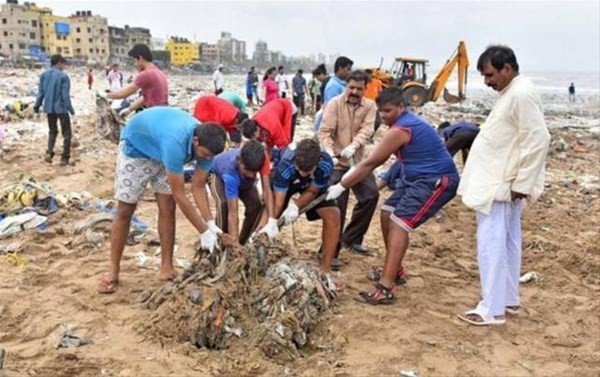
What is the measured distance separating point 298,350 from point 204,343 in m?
0.54

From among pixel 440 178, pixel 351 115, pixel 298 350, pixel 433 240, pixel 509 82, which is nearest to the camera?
pixel 298 350

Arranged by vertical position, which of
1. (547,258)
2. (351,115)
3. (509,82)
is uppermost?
(509,82)

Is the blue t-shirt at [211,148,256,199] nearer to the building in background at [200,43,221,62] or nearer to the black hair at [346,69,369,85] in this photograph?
the black hair at [346,69,369,85]

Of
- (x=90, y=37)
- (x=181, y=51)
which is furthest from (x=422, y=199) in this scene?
(x=181, y=51)

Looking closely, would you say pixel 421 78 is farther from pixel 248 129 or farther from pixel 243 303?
pixel 243 303

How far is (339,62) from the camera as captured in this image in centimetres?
575

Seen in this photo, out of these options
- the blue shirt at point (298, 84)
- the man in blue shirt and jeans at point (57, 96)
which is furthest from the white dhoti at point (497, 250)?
the blue shirt at point (298, 84)

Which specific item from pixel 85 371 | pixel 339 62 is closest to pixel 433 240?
pixel 339 62

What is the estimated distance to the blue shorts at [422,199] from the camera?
12.2ft

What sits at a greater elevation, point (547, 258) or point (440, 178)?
point (440, 178)

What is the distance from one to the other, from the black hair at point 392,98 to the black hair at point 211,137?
3.82 feet

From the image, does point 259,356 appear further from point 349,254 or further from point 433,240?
point 433,240

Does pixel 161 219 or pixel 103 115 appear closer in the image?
pixel 161 219

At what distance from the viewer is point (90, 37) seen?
255 feet
